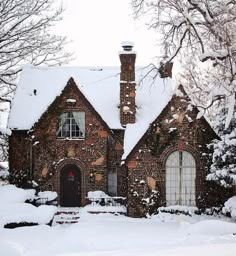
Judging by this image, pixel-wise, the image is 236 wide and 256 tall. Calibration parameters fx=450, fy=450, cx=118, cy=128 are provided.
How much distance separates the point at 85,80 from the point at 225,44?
41.1ft

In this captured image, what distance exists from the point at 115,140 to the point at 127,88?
113 inches

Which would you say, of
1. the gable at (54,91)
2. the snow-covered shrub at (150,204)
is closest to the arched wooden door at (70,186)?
the gable at (54,91)

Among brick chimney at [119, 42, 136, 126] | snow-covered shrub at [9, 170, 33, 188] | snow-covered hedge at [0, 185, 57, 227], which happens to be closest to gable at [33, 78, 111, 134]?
brick chimney at [119, 42, 136, 126]

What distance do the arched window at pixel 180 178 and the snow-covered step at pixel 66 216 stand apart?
4535 millimetres

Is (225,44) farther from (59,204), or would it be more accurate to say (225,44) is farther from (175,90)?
(59,204)

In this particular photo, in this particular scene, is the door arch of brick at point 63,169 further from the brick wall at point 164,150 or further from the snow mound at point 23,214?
the snow mound at point 23,214

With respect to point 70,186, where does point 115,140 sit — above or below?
above

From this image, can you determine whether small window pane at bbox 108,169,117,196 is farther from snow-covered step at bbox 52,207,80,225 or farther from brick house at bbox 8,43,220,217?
snow-covered step at bbox 52,207,80,225

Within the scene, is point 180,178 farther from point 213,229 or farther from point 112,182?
point 213,229

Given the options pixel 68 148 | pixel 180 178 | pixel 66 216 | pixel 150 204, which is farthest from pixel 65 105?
pixel 180 178

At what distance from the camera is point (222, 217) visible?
2116 centimetres

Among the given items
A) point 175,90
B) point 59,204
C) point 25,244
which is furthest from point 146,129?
point 25,244

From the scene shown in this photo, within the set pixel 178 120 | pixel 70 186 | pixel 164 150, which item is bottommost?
pixel 70 186

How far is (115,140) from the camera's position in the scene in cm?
2425
